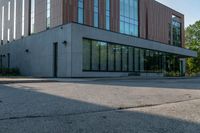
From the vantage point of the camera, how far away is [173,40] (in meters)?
51.7

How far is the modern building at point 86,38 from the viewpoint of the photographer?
94.5ft

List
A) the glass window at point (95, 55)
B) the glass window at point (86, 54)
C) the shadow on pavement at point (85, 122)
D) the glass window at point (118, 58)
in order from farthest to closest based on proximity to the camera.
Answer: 1. the glass window at point (118, 58)
2. the glass window at point (95, 55)
3. the glass window at point (86, 54)
4. the shadow on pavement at point (85, 122)

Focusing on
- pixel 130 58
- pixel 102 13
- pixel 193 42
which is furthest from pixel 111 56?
pixel 193 42

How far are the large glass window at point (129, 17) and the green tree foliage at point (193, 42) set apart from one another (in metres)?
43.4

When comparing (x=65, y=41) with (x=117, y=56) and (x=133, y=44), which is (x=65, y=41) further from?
(x=133, y=44)

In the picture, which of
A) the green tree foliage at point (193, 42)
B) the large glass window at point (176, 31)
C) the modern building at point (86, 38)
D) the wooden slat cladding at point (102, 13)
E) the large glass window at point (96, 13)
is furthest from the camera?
the green tree foliage at point (193, 42)

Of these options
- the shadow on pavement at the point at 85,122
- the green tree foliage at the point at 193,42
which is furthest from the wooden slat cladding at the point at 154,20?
the shadow on pavement at the point at 85,122

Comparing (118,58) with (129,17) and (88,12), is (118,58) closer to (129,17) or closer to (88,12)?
(88,12)

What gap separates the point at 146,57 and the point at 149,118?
115 ft

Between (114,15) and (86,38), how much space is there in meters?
7.78

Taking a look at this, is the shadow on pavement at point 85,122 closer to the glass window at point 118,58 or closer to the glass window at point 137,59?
the glass window at point 118,58

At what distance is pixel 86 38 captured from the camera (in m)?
29.4

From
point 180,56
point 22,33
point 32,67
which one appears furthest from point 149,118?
point 180,56

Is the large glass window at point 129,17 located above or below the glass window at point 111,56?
above
